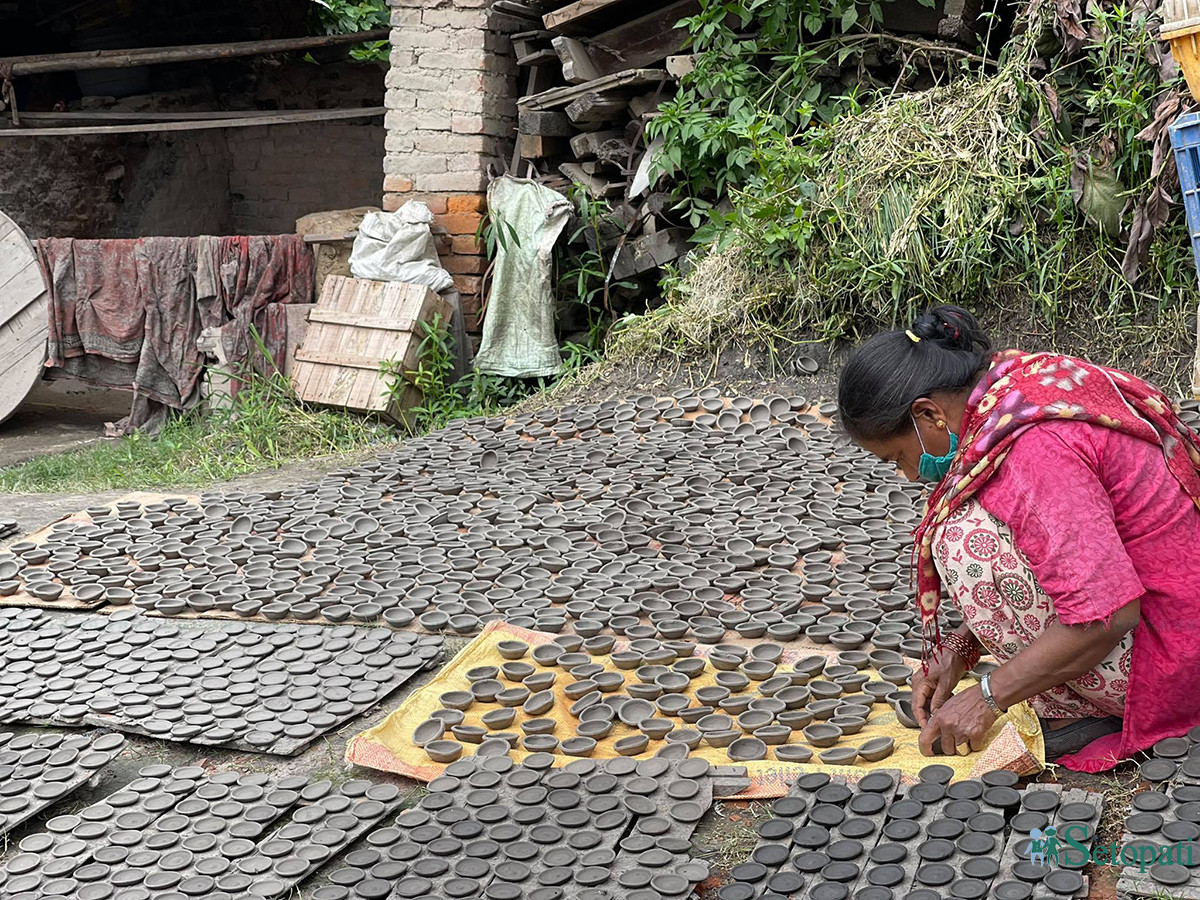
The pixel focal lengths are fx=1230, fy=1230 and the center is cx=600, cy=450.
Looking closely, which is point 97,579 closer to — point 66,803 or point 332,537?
point 332,537

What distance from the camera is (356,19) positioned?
9039 mm

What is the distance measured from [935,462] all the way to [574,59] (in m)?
5.05

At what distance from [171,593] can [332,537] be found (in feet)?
2.23

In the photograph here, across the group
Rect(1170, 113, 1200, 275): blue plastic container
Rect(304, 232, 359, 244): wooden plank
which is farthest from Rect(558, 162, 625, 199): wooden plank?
Rect(1170, 113, 1200, 275): blue plastic container

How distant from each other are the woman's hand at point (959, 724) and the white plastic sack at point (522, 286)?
4.55m

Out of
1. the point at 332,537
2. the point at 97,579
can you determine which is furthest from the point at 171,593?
the point at 332,537

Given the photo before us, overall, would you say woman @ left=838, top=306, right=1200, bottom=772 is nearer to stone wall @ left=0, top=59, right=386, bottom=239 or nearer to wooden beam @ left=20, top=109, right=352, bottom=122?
wooden beam @ left=20, top=109, right=352, bottom=122

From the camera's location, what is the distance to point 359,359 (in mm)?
6637

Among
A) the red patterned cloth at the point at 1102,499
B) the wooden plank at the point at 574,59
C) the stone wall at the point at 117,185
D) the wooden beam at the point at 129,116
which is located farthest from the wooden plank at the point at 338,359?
the red patterned cloth at the point at 1102,499

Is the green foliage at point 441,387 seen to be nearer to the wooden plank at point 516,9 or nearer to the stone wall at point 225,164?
the wooden plank at point 516,9

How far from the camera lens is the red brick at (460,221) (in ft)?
23.0

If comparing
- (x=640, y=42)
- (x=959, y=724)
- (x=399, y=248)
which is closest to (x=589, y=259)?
(x=399, y=248)

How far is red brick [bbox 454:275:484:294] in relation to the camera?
23.2 ft

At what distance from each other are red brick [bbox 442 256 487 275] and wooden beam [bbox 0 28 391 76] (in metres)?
2.98
